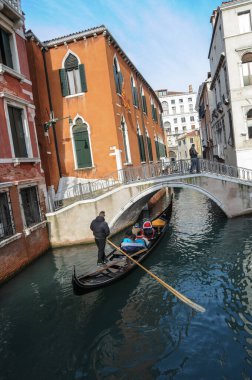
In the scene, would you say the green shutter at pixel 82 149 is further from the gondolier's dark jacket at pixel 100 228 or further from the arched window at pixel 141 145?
the gondolier's dark jacket at pixel 100 228

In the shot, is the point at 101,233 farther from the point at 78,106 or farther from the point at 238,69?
the point at 238,69

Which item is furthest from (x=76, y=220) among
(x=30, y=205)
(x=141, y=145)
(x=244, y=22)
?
(x=244, y=22)

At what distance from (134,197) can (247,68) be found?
8.43 m

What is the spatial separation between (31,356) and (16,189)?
18.1 ft

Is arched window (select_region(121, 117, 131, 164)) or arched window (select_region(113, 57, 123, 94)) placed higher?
arched window (select_region(113, 57, 123, 94))

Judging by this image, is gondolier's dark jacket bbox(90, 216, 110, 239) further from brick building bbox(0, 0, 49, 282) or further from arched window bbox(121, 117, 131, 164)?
arched window bbox(121, 117, 131, 164)

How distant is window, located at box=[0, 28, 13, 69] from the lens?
9.82m

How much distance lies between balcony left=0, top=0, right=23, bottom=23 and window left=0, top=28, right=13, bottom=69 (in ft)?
1.68

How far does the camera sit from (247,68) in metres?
14.6

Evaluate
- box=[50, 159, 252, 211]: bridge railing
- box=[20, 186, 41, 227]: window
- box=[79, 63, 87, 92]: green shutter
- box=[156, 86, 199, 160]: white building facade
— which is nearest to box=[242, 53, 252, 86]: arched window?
box=[50, 159, 252, 211]: bridge railing

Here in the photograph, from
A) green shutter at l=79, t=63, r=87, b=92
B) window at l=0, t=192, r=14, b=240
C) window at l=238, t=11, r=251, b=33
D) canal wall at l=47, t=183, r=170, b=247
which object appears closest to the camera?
window at l=0, t=192, r=14, b=240

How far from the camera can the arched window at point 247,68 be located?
14.6 metres

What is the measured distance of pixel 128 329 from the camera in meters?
5.88

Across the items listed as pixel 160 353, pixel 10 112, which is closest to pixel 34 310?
pixel 160 353
